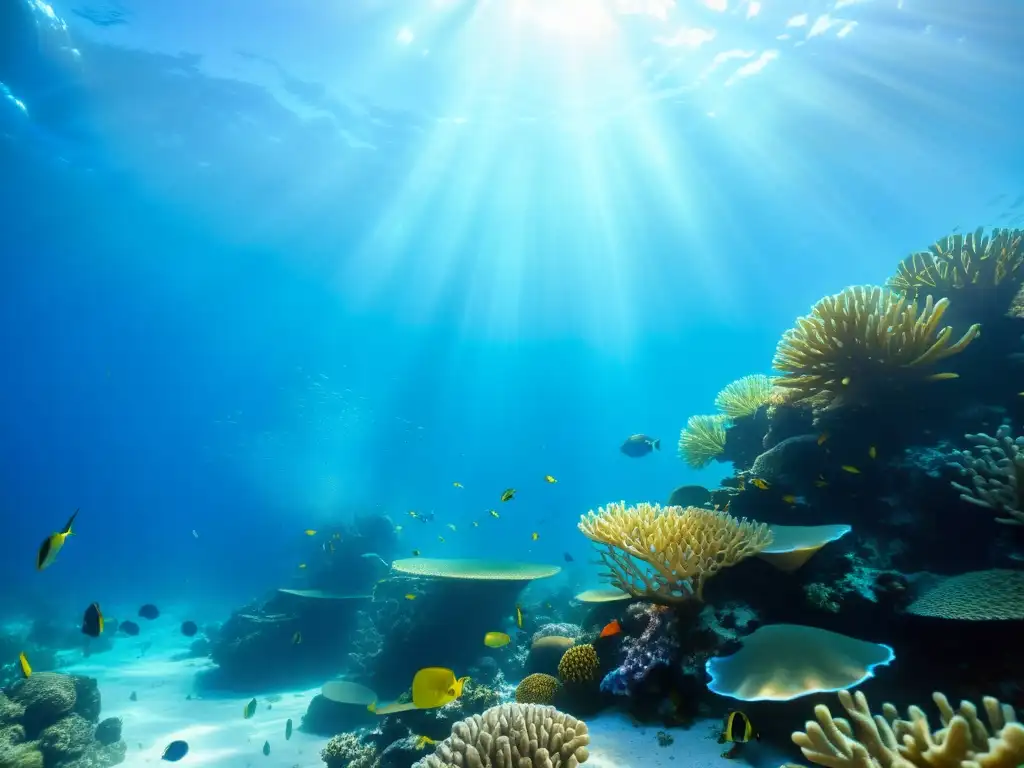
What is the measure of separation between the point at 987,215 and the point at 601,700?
39.0 m

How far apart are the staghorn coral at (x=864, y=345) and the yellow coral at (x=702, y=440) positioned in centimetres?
339

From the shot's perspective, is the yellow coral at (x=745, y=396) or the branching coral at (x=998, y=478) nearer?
the branching coral at (x=998, y=478)

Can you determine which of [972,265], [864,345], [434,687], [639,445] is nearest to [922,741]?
[434,687]

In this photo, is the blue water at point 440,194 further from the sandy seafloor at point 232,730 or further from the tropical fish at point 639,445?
the tropical fish at point 639,445

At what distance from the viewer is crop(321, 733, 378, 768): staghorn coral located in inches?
255

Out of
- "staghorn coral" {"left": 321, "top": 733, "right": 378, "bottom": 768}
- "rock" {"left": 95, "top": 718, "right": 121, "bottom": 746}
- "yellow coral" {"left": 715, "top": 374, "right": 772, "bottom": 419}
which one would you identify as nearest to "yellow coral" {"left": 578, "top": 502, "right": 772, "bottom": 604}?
"yellow coral" {"left": 715, "top": 374, "right": 772, "bottom": 419}

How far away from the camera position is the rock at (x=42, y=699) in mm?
8227

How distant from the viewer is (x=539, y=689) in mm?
4996

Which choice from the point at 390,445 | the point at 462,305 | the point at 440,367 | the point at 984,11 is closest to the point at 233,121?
the point at 462,305

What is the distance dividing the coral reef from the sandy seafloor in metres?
0.70

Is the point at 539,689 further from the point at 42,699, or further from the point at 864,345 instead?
the point at 42,699

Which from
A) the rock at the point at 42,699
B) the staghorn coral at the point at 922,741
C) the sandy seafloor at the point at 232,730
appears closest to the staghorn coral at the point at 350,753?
the sandy seafloor at the point at 232,730

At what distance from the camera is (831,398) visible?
560 centimetres

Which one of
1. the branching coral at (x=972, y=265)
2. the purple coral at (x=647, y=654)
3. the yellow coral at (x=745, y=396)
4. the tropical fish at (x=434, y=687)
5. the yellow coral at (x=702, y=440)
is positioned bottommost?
the tropical fish at (x=434, y=687)
